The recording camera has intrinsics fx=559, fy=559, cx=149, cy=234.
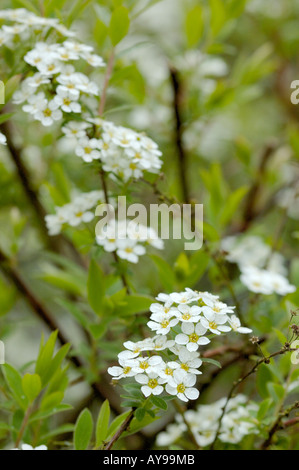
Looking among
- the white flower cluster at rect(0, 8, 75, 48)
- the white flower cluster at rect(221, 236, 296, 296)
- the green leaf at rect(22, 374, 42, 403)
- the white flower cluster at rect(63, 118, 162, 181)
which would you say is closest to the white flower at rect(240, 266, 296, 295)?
Result: the white flower cluster at rect(221, 236, 296, 296)

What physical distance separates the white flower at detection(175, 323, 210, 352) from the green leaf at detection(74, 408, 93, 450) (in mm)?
199

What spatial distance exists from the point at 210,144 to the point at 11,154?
83cm

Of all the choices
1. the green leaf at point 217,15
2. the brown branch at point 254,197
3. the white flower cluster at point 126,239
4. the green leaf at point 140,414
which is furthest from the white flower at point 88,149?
the brown branch at point 254,197

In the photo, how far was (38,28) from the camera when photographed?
32.6 inches

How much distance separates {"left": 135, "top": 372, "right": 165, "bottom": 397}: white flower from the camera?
59 cm

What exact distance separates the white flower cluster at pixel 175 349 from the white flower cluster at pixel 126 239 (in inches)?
7.0

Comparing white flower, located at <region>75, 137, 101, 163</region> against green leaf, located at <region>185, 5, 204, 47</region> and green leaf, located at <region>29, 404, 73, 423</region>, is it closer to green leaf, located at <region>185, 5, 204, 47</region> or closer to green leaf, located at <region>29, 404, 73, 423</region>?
green leaf, located at <region>29, 404, 73, 423</region>

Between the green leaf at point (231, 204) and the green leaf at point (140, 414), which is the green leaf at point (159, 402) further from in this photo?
the green leaf at point (231, 204)

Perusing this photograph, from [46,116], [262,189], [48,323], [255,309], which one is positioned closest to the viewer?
[46,116]

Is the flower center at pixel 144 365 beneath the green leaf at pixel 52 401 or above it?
above

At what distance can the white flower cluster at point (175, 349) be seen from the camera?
0.59 m

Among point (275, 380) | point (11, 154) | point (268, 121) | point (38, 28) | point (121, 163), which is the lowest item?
point (268, 121)

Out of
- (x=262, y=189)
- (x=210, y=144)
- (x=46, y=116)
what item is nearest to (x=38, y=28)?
(x=46, y=116)
